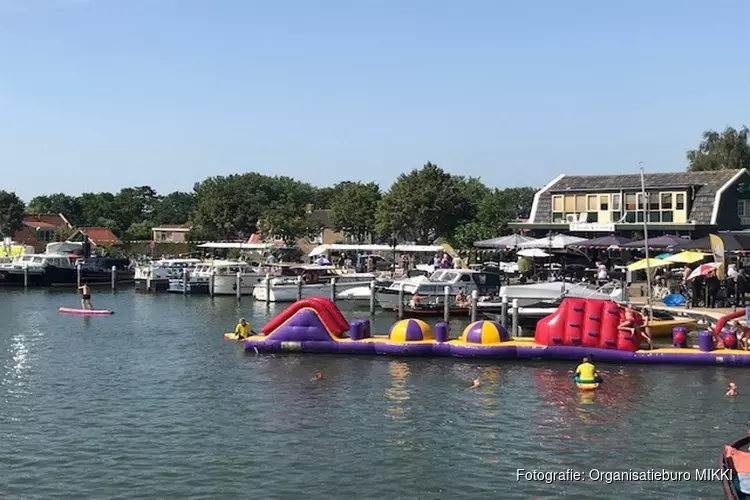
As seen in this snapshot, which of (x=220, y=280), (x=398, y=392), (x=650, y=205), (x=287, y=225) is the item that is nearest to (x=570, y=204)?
(x=650, y=205)

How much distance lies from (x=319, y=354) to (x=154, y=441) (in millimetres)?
11659

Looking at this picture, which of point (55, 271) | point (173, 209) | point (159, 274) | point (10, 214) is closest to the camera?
point (159, 274)

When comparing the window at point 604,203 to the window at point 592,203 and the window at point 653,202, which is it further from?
the window at point 653,202

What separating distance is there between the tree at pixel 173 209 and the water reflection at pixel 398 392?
141 metres

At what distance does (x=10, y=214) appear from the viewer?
4456 inches

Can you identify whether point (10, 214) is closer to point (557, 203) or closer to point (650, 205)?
point (557, 203)

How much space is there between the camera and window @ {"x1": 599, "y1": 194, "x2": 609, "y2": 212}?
64.8 m

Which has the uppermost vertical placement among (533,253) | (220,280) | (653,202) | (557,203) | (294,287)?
(557,203)

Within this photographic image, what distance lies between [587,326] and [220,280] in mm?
33783

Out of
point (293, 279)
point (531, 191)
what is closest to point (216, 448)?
point (293, 279)

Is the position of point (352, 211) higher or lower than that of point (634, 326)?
higher

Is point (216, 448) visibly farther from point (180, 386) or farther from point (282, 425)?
point (180, 386)

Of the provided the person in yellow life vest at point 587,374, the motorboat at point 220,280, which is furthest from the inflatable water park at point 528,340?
the motorboat at point 220,280

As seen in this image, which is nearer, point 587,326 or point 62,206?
point 587,326
